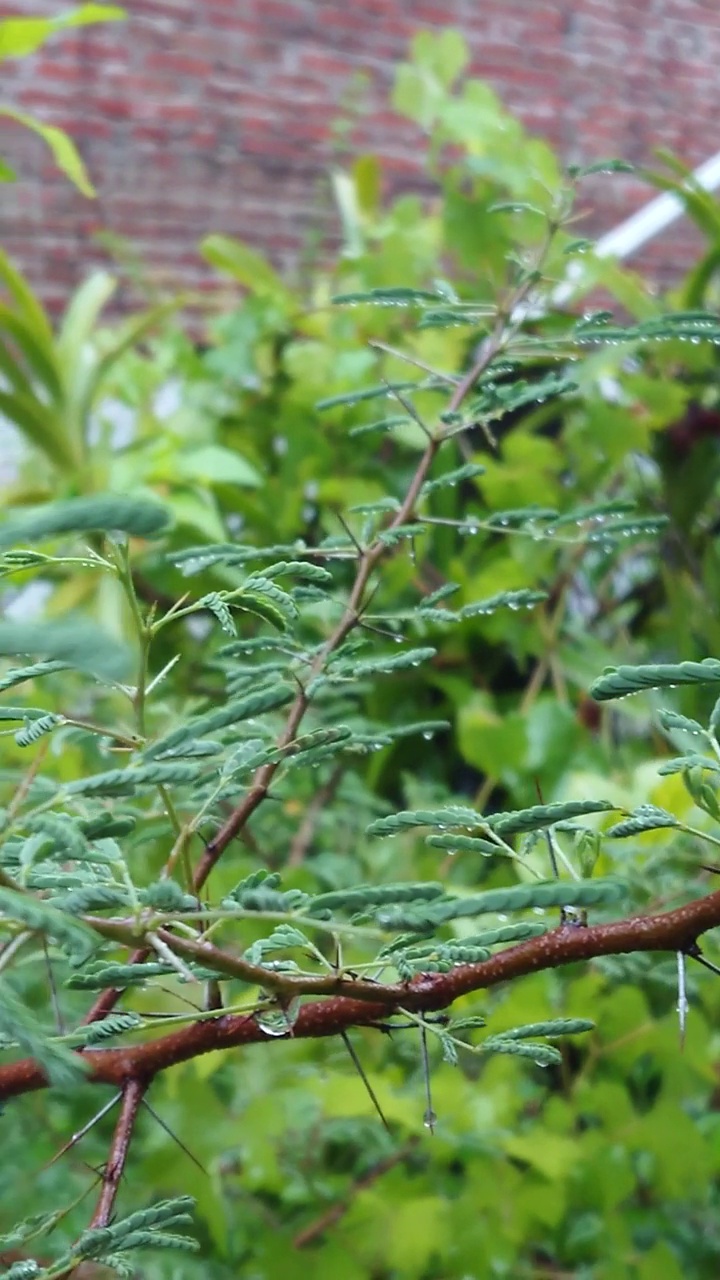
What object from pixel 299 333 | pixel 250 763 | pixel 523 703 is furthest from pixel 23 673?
pixel 299 333

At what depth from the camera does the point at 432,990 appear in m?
0.24

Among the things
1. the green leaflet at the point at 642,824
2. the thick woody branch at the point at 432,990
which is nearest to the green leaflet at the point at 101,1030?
the thick woody branch at the point at 432,990

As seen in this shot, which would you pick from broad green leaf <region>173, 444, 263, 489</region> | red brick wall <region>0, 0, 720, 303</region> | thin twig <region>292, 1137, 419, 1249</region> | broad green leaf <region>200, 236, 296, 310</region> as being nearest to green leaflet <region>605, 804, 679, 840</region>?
thin twig <region>292, 1137, 419, 1249</region>

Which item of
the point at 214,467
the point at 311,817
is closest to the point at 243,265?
the point at 214,467

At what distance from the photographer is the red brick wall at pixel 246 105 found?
2223 millimetres

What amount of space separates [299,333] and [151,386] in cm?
17

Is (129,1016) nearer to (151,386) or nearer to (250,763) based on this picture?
(250,763)

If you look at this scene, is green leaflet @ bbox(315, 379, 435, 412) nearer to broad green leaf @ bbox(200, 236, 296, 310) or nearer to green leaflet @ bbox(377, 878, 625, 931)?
green leaflet @ bbox(377, 878, 625, 931)

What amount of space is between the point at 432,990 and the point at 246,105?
98.0 inches

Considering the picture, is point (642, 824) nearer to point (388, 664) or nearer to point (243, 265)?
point (388, 664)

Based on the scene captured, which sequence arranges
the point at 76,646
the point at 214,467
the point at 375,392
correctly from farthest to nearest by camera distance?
the point at 214,467 < the point at 375,392 < the point at 76,646

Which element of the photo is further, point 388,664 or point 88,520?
point 388,664

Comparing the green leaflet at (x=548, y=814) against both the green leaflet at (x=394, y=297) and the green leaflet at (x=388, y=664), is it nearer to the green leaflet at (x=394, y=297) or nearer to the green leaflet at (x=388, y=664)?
the green leaflet at (x=388, y=664)

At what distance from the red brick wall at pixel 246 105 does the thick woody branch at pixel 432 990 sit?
6.41 feet
